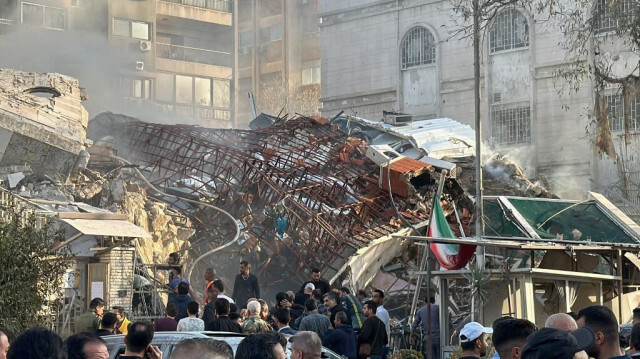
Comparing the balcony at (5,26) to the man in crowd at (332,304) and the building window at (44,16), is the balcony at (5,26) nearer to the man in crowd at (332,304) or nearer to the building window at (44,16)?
the building window at (44,16)

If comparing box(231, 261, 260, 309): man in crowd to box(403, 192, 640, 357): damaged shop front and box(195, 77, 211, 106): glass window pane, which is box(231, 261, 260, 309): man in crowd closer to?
box(403, 192, 640, 357): damaged shop front

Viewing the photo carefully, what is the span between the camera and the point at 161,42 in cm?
6003

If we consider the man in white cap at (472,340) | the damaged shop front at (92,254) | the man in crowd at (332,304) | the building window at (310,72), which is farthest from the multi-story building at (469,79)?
the man in white cap at (472,340)

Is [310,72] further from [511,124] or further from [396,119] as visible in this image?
[396,119]

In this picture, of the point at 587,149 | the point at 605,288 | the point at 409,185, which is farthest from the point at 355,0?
the point at 605,288

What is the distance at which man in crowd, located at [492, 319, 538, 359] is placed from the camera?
695 centimetres

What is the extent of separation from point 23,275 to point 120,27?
4287cm

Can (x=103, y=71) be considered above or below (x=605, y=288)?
above

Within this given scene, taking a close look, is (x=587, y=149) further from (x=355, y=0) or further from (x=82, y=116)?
(x=82, y=116)

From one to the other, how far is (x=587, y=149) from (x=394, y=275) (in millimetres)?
19645

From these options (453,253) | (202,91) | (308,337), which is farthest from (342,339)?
(202,91)

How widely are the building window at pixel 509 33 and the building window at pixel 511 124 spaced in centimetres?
242

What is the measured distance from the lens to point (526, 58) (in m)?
43.3

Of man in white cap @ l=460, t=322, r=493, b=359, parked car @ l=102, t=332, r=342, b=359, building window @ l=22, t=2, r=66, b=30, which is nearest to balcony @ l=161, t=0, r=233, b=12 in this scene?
building window @ l=22, t=2, r=66, b=30
